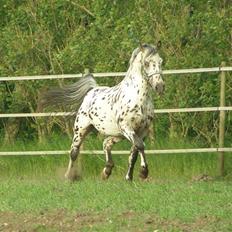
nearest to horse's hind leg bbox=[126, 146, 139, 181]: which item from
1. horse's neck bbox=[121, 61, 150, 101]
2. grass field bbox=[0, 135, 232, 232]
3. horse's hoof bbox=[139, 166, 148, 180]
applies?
grass field bbox=[0, 135, 232, 232]

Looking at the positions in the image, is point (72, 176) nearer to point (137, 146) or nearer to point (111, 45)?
point (137, 146)

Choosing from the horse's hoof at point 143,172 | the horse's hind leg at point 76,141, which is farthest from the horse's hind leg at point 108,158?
the horse's hoof at point 143,172

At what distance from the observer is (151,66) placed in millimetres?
12578

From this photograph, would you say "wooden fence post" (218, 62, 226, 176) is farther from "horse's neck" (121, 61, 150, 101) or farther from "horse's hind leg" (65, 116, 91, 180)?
"horse's hind leg" (65, 116, 91, 180)

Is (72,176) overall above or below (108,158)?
below

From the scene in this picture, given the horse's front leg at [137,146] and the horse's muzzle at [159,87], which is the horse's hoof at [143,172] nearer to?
the horse's front leg at [137,146]

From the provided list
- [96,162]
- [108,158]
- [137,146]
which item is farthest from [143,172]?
[96,162]

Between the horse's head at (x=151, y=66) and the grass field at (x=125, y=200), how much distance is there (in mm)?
1345

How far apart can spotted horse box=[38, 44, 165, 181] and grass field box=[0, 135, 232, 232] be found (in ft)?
1.89

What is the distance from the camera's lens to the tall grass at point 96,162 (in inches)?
581

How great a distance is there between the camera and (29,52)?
56.1 ft

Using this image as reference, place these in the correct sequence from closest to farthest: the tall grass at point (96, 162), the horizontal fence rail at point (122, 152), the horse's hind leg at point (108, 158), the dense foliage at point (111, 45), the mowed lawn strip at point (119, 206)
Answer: the mowed lawn strip at point (119, 206) → the horse's hind leg at point (108, 158) → the horizontal fence rail at point (122, 152) → the tall grass at point (96, 162) → the dense foliage at point (111, 45)

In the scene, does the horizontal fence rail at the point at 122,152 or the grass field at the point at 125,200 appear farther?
the horizontal fence rail at the point at 122,152

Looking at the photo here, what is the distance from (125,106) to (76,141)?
4.93ft
